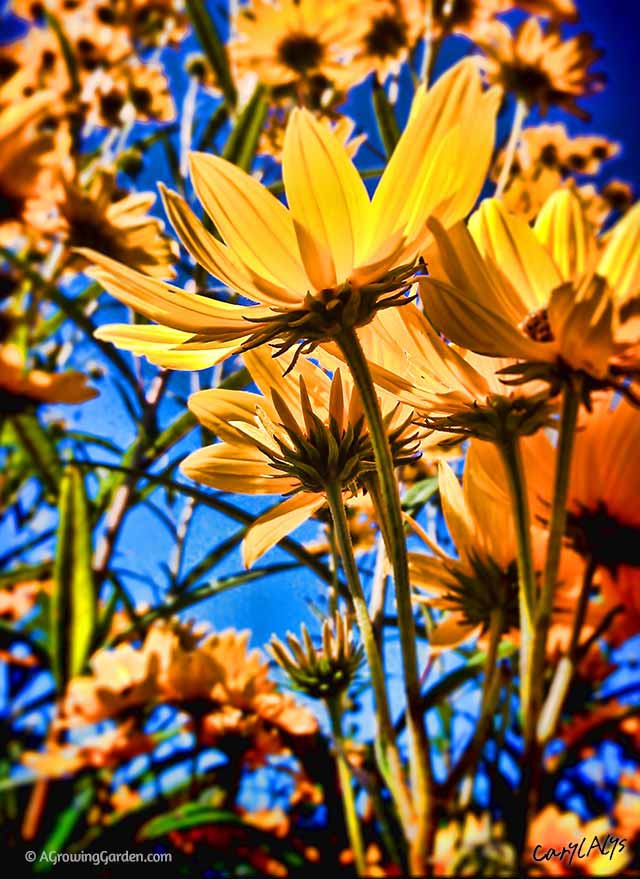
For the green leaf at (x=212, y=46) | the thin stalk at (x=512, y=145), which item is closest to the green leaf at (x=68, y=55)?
the green leaf at (x=212, y=46)

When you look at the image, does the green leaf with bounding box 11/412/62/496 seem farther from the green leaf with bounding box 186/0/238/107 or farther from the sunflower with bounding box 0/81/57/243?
the green leaf with bounding box 186/0/238/107

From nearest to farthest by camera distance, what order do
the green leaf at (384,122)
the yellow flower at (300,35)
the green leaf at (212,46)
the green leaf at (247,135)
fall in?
the green leaf at (384,122) < the green leaf at (247,135) < the green leaf at (212,46) < the yellow flower at (300,35)

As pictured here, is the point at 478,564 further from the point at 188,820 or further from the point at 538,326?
the point at 188,820

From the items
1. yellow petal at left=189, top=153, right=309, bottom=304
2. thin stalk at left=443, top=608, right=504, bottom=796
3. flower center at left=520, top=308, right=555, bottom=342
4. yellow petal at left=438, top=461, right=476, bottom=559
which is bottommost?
thin stalk at left=443, top=608, right=504, bottom=796

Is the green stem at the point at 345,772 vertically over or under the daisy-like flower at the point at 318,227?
under

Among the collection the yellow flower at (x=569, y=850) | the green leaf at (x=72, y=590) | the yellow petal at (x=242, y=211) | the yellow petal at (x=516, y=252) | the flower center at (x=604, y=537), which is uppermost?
the green leaf at (x=72, y=590)

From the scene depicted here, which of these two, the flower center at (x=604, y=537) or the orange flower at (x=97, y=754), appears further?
the orange flower at (x=97, y=754)

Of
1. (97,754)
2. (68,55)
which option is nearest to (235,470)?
(97,754)

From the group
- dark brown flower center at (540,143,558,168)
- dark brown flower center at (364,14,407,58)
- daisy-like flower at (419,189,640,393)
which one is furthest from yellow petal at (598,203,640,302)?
dark brown flower center at (540,143,558,168)

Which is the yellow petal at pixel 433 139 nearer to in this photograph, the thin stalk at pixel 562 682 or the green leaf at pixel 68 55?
the thin stalk at pixel 562 682
